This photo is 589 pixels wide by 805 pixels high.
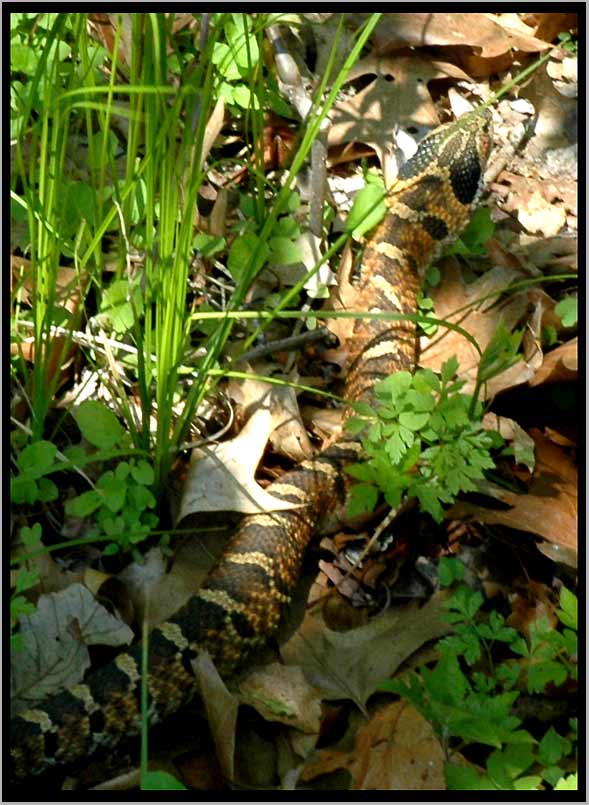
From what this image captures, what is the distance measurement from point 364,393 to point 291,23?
164 cm

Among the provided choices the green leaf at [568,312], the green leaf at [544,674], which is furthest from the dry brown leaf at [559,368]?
the green leaf at [544,674]

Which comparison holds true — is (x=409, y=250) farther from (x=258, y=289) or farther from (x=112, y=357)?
(x=112, y=357)

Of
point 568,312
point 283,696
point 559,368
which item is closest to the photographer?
point 283,696

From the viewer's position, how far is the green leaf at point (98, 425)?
361 cm

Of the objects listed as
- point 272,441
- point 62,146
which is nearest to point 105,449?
point 272,441

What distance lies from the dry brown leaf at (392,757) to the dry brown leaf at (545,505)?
35.0 inches

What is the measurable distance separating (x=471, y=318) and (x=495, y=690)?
183cm

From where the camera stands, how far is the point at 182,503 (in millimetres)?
3684

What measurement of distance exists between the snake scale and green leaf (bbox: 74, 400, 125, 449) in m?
0.55

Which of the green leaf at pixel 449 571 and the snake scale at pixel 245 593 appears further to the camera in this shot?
the green leaf at pixel 449 571

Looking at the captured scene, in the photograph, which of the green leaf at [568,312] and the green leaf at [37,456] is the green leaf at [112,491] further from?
the green leaf at [568,312]

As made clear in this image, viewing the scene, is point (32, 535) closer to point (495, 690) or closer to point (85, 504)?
point (85, 504)

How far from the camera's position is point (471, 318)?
185 inches

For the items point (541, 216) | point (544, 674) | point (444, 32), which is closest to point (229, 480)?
point (544, 674)
